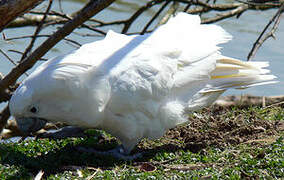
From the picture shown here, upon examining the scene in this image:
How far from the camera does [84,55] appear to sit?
4.16 metres

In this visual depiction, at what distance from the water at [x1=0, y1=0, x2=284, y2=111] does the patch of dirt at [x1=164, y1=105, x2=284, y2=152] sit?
2816 mm

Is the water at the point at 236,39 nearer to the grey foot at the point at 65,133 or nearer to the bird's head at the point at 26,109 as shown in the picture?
the grey foot at the point at 65,133

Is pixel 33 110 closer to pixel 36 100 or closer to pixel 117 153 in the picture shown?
pixel 36 100

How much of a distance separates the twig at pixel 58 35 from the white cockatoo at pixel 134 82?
162mm

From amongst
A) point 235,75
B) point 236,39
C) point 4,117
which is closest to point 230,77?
point 235,75

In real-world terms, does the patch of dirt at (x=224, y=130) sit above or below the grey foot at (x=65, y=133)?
below

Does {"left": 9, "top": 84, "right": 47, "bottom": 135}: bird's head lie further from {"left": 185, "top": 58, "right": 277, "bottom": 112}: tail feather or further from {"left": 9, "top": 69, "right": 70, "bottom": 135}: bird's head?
{"left": 185, "top": 58, "right": 277, "bottom": 112}: tail feather

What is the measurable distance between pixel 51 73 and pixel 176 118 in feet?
3.85

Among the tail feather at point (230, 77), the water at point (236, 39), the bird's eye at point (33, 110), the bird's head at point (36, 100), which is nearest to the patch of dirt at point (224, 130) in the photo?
the tail feather at point (230, 77)

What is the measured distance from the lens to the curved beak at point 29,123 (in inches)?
162

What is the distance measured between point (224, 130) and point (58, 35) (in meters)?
2.03

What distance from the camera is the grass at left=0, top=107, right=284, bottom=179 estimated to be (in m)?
3.82

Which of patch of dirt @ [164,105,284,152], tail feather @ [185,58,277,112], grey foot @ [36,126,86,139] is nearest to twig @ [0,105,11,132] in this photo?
grey foot @ [36,126,86,139]

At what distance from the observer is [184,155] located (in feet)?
14.2
